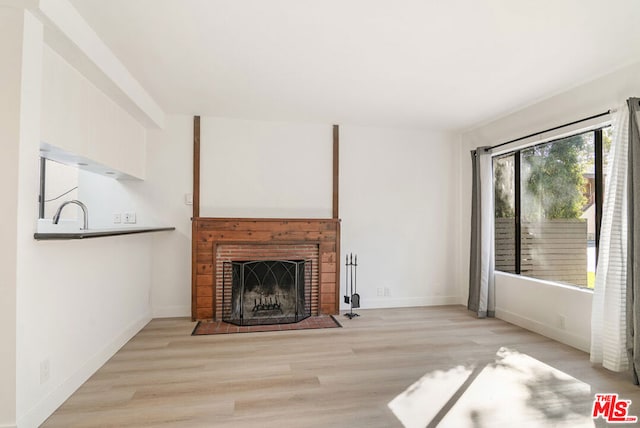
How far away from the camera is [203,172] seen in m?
3.95

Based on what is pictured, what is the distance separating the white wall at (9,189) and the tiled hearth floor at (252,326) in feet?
5.71

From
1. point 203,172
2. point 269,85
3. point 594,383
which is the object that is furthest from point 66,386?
point 594,383

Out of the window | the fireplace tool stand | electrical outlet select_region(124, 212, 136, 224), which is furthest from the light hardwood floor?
electrical outlet select_region(124, 212, 136, 224)

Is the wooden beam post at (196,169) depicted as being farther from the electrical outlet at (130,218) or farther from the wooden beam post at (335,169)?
the wooden beam post at (335,169)

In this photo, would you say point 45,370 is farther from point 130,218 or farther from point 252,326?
point 130,218

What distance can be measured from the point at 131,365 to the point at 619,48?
4.47 metres

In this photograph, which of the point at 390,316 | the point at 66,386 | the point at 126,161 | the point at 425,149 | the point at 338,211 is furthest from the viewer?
the point at 425,149

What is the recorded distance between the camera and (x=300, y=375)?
241 cm

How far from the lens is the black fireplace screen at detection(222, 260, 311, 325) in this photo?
384 cm

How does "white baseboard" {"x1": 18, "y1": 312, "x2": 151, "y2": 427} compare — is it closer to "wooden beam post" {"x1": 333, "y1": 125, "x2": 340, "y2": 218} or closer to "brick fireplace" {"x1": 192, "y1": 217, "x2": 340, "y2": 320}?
"brick fireplace" {"x1": 192, "y1": 217, "x2": 340, "y2": 320}

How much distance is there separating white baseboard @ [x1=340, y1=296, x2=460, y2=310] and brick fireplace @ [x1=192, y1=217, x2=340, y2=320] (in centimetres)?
47

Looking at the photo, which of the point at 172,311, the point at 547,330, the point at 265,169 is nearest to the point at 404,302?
the point at 547,330

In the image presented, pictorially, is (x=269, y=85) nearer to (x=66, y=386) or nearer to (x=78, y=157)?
(x=78, y=157)

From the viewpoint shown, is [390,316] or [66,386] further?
[390,316]
